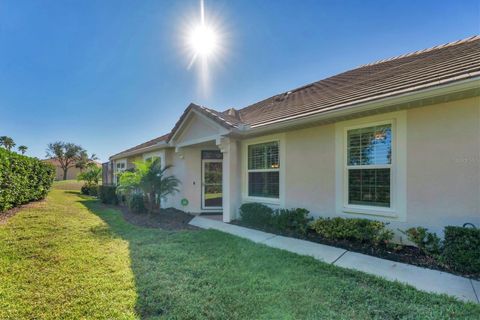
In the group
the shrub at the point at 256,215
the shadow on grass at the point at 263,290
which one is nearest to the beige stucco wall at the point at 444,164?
the shadow on grass at the point at 263,290

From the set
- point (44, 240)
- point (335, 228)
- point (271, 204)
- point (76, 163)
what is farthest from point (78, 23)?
point (76, 163)

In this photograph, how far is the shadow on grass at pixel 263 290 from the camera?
2.87 metres

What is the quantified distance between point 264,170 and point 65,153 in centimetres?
5925

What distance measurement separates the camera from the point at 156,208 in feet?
34.9

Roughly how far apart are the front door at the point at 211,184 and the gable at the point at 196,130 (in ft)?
5.08

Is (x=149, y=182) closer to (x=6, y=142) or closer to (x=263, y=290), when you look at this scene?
(x=263, y=290)

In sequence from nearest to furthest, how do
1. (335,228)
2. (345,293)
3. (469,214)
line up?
(345,293) → (469,214) → (335,228)

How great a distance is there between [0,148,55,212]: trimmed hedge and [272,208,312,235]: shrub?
1017cm

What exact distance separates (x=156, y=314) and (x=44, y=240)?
5.01m

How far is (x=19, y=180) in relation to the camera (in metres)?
10.1

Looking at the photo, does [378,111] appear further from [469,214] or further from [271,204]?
[271,204]

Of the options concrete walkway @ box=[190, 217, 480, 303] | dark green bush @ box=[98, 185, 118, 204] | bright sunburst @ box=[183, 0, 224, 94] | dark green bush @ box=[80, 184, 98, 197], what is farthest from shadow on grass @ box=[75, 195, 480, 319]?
dark green bush @ box=[80, 184, 98, 197]

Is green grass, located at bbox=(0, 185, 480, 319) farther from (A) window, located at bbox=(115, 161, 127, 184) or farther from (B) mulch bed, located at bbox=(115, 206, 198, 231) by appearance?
(A) window, located at bbox=(115, 161, 127, 184)

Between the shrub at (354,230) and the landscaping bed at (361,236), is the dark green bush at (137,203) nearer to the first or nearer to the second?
the landscaping bed at (361,236)
